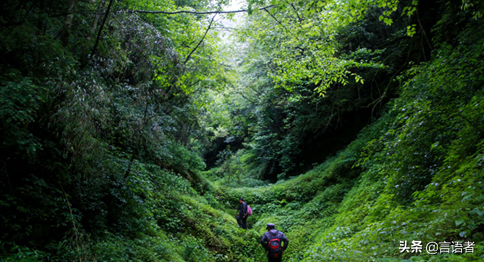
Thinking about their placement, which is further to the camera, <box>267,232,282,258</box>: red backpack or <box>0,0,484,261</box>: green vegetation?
<box>267,232,282,258</box>: red backpack

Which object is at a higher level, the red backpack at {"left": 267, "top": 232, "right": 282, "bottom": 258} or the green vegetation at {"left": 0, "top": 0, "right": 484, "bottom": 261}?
the green vegetation at {"left": 0, "top": 0, "right": 484, "bottom": 261}

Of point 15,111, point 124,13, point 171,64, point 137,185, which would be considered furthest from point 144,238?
point 124,13

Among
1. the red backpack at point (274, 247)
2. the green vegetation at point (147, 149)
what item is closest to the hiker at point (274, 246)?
the red backpack at point (274, 247)

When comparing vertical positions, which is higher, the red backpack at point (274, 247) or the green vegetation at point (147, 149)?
the green vegetation at point (147, 149)

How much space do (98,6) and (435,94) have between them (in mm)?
7214

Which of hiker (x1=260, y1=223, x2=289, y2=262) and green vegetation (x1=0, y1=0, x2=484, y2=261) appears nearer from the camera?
green vegetation (x1=0, y1=0, x2=484, y2=261)

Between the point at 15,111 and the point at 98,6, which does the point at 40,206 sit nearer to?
the point at 15,111

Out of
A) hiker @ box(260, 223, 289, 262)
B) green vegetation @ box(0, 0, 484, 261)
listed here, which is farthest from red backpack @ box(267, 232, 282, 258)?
green vegetation @ box(0, 0, 484, 261)

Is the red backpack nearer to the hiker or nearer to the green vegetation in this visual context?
the hiker

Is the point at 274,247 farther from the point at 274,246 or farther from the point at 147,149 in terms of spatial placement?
the point at 147,149

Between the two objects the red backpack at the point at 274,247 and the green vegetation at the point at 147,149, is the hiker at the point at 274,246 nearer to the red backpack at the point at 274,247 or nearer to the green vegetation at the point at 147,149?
the red backpack at the point at 274,247

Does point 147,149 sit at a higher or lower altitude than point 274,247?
higher

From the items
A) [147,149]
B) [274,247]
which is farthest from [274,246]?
[147,149]

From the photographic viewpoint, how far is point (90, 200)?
15.6ft
